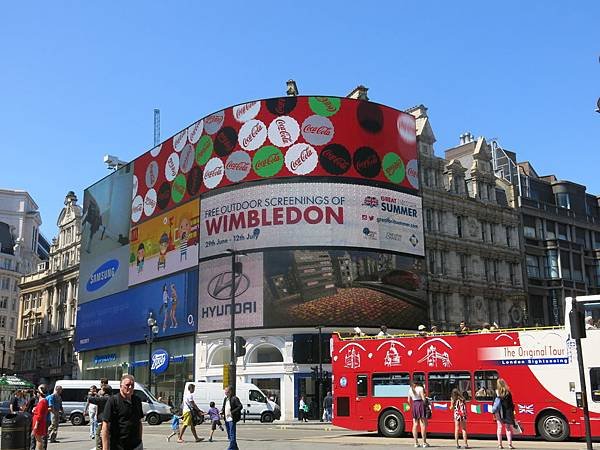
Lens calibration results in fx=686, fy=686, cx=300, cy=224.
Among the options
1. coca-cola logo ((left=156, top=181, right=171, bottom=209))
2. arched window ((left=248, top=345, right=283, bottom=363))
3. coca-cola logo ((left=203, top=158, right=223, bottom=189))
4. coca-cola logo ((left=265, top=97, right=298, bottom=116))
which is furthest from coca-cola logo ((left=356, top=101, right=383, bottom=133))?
coca-cola logo ((left=156, top=181, right=171, bottom=209))

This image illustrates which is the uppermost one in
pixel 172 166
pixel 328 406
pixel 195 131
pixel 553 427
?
pixel 195 131

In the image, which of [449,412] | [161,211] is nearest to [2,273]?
[161,211]

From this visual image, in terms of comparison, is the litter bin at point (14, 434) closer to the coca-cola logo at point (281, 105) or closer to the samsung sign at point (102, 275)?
the coca-cola logo at point (281, 105)

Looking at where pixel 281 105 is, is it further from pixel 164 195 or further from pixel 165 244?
pixel 165 244

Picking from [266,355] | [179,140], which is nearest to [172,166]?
[179,140]

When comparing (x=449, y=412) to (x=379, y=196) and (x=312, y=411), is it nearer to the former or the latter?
(x=312, y=411)

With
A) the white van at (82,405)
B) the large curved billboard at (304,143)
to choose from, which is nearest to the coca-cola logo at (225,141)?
the large curved billboard at (304,143)

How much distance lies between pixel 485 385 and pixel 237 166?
31423mm

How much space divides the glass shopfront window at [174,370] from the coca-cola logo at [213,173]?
12.2 metres

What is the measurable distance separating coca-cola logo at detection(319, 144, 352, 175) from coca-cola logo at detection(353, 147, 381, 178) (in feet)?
2.22

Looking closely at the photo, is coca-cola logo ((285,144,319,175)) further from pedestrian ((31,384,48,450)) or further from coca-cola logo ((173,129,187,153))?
pedestrian ((31,384,48,450))

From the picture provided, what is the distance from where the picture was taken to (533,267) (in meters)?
62.2

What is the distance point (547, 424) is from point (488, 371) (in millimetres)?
2510

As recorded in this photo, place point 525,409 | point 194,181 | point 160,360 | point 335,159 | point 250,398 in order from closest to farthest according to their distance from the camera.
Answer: point 525,409 → point 250,398 → point 335,159 → point 194,181 → point 160,360
